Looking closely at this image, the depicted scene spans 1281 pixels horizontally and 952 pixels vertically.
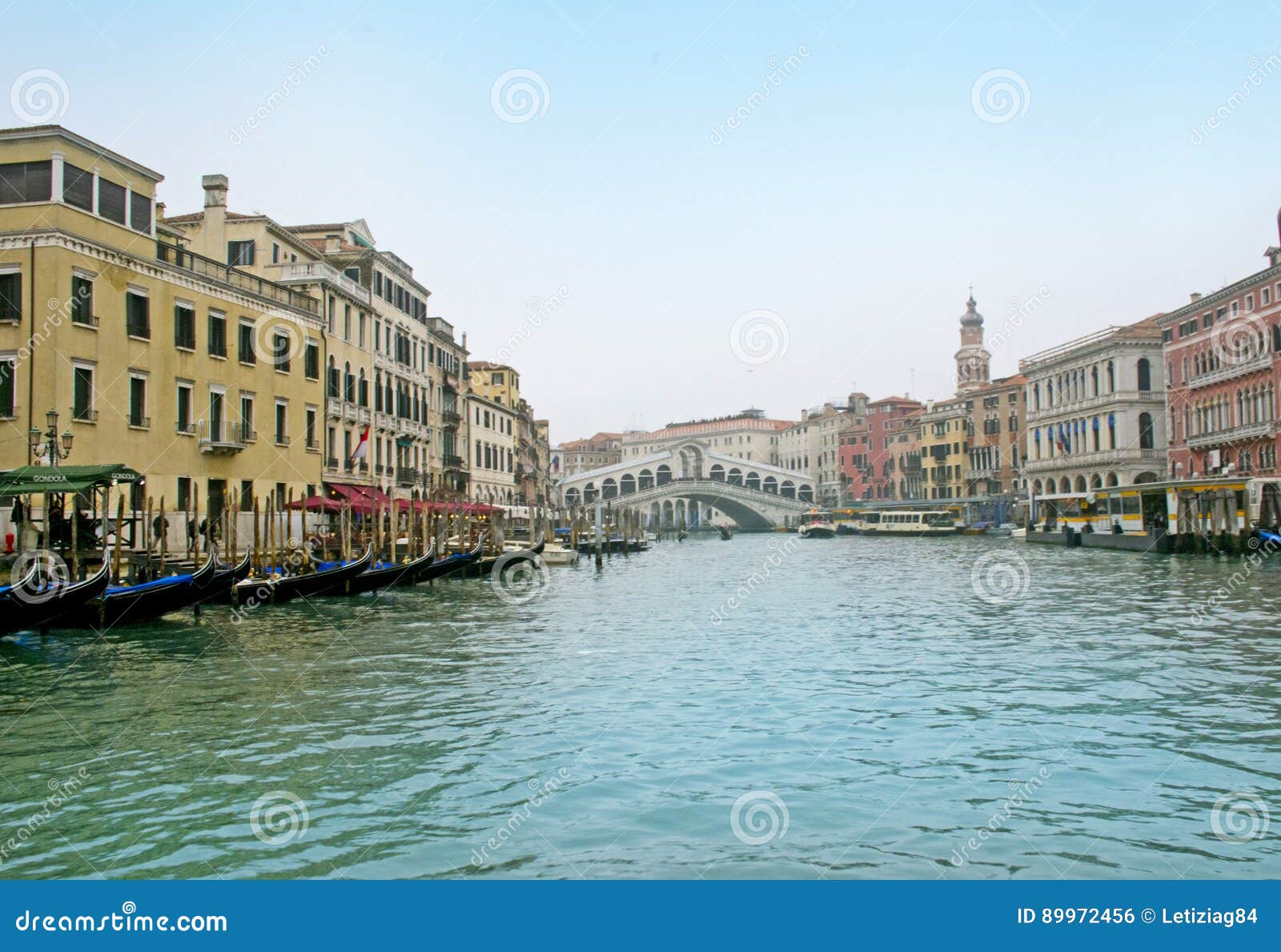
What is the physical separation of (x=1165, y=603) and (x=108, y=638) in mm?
14557

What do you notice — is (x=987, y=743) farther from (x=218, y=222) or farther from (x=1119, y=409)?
(x=1119, y=409)

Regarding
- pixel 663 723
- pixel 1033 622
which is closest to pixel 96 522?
pixel 663 723

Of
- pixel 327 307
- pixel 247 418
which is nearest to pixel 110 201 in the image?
pixel 247 418

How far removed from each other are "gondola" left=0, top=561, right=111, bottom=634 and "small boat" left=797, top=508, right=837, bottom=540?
5060 centimetres

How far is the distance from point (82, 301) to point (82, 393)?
1.49 meters

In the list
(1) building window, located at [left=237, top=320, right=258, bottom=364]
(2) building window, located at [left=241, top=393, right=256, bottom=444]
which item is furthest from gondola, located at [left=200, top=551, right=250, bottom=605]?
(1) building window, located at [left=237, top=320, right=258, bottom=364]

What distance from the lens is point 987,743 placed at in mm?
7266

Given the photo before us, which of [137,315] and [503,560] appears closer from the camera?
[137,315]

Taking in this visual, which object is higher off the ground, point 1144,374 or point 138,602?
point 1144,374

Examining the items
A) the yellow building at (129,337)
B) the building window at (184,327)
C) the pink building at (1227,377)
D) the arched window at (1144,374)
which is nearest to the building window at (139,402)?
the yellow building at (129,337)

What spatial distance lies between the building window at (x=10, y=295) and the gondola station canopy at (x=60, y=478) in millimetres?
3087

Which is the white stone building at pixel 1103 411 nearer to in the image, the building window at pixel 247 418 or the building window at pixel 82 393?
the building window at pixel 247 418

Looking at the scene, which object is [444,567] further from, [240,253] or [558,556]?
[558,556]

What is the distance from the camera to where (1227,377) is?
36406 mm
